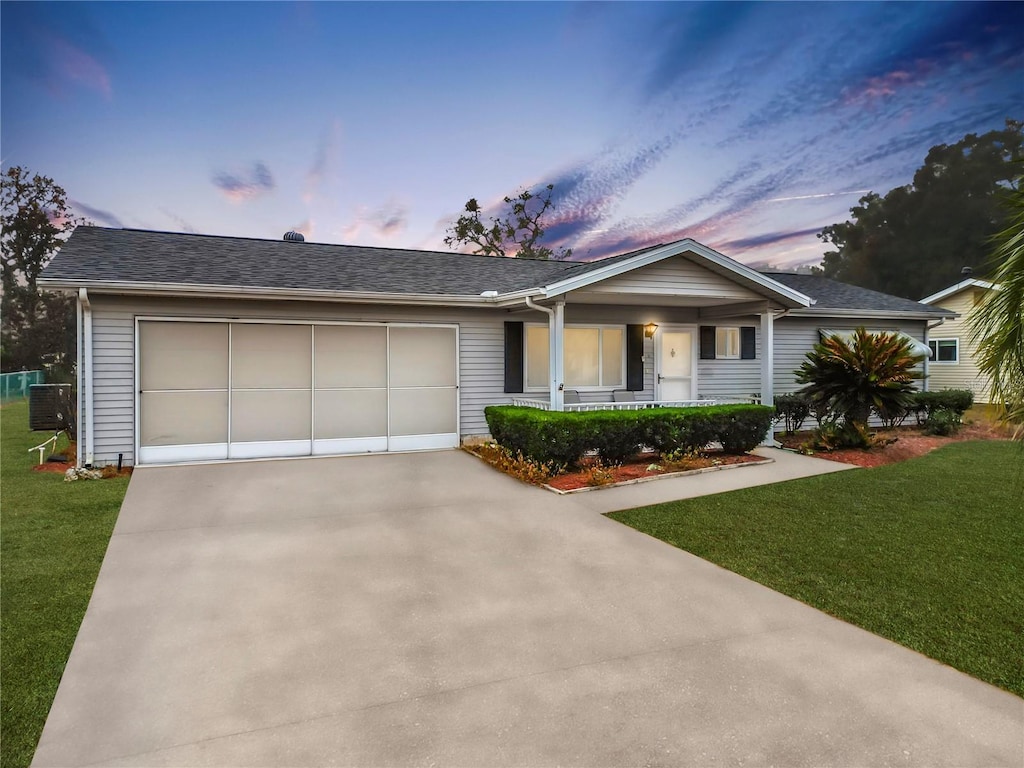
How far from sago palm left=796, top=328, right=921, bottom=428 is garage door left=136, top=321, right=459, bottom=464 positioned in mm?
6648

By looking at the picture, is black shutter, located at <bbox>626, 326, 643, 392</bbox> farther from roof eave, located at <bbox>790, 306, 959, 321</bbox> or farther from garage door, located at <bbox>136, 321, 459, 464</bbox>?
roof eave, located at <bbox>790, 306, 959, 321</bbox>

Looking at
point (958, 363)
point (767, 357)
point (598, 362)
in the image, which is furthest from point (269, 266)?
point (958, 363)

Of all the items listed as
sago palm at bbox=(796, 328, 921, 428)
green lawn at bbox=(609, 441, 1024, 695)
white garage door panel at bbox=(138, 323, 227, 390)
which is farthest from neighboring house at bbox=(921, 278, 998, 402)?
white garage door panel at bbox=(138, 323, 227, 390)

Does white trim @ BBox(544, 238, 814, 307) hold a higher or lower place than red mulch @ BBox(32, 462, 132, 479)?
higher

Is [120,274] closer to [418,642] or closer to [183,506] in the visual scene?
[183,506]

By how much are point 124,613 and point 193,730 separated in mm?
1658

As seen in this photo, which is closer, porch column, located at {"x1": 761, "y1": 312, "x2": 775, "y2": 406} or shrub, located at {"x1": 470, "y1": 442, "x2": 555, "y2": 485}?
shrub, located at {"x1": 470, "y1": 442, "x2": 555, "y2": 485}

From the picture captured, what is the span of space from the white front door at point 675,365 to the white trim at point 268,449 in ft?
23.1

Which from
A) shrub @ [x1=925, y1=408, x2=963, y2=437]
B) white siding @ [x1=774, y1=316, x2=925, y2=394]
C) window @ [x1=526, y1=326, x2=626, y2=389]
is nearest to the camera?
window @ [x1=526, y1=326, x2=626, y2=389]

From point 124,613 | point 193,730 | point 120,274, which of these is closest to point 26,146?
point 120,274

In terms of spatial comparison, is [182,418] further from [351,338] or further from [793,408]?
[793,408]


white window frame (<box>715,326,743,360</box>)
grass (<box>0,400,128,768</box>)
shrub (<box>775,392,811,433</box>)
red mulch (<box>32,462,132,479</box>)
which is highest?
white window frame (<box>715,326,743,360</box>)

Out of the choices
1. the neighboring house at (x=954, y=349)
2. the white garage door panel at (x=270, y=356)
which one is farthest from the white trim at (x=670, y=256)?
the neighboring house at (x=954, y=349)

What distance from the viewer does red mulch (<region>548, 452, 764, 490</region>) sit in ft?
24.8
